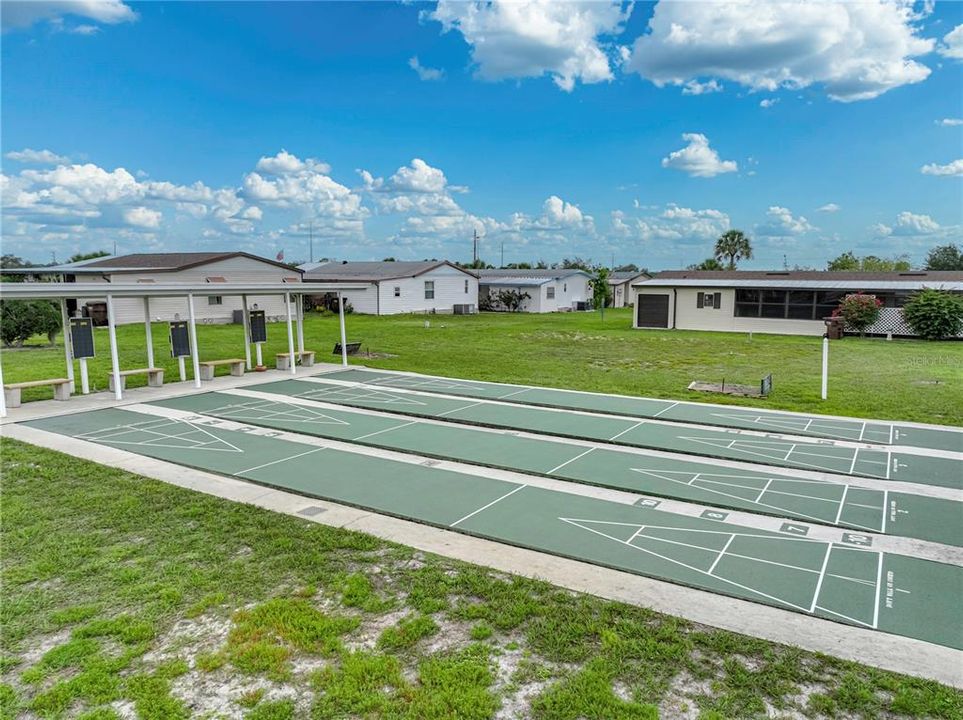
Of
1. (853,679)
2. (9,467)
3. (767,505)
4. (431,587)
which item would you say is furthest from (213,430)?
(853,679)

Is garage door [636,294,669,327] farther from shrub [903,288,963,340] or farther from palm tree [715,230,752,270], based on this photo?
palm tree [715,230,752,270]

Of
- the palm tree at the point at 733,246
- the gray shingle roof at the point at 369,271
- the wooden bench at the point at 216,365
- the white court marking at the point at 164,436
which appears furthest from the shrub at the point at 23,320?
the palm tree at the point at 733,246

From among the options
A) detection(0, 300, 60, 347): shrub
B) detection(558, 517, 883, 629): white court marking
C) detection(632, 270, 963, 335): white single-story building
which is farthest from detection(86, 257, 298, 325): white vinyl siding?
detection(558, 517, 883, 629): white court marking

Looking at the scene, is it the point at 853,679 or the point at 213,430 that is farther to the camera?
the point at 213,430

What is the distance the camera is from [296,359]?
57.1 ft

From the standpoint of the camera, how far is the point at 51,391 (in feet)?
43.7

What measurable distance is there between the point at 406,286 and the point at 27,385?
89.6ft

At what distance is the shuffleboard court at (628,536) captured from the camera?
15.7 ft

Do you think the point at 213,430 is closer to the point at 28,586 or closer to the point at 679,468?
the point at 28,586

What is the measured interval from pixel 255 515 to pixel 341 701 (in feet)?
10.3

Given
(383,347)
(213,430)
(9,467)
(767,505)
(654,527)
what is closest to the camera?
(654,527)

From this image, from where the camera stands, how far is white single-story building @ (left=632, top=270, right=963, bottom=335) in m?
25.9

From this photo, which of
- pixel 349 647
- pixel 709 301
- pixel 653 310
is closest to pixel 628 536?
pixel 349 647

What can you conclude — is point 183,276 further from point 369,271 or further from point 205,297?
point 369,271
